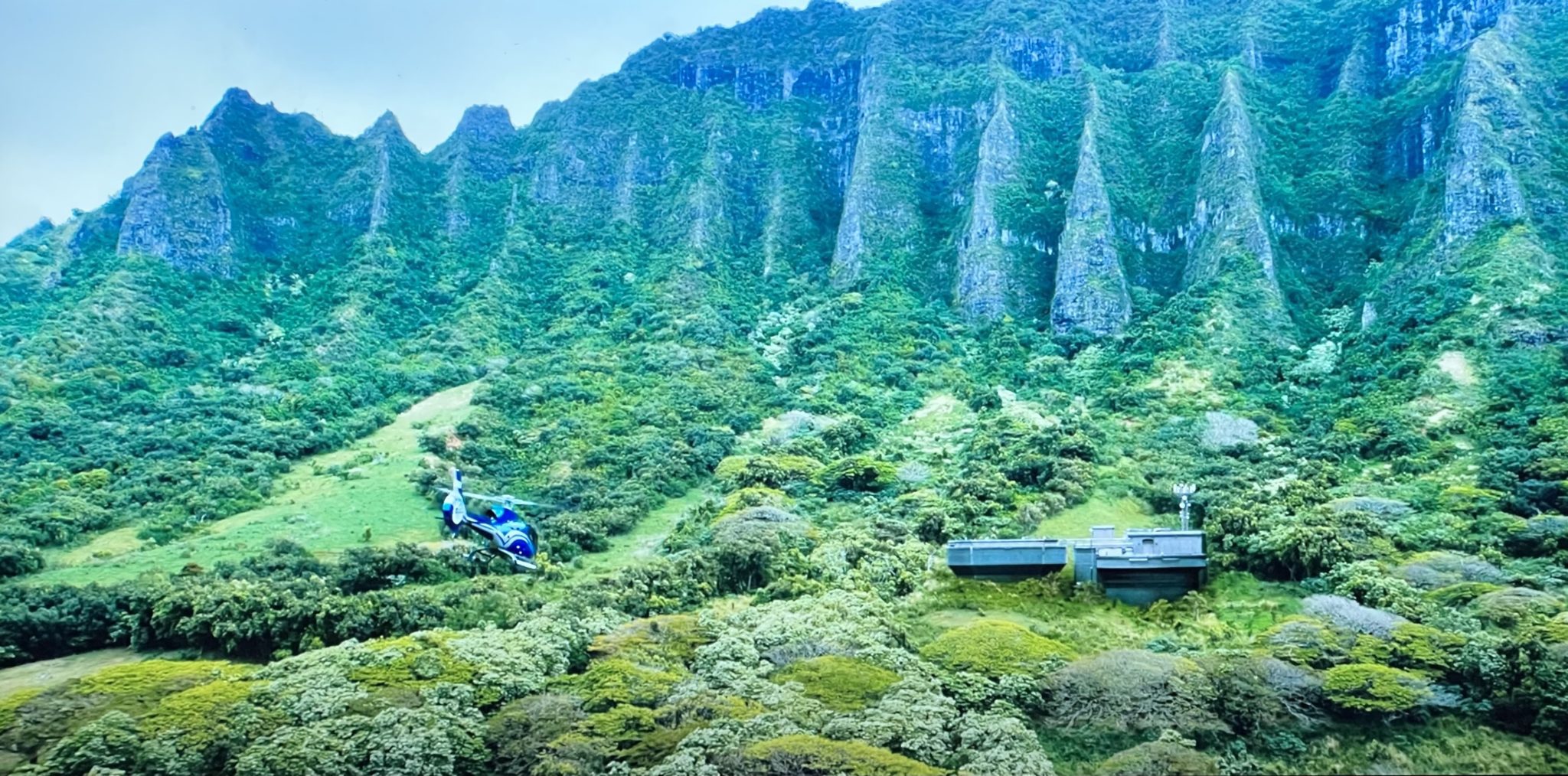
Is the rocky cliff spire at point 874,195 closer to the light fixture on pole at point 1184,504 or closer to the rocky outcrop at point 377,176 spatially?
the rocky outcrop at point 377,176

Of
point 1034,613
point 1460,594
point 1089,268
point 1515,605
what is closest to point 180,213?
point 1089,268

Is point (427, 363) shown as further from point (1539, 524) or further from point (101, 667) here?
point (1539, 524)

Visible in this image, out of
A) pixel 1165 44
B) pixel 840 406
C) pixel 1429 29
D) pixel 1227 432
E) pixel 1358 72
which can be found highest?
pixel 1165 44

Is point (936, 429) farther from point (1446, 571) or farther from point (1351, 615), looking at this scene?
point (1351, 615)

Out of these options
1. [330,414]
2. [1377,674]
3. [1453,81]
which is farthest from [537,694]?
[1453,81]

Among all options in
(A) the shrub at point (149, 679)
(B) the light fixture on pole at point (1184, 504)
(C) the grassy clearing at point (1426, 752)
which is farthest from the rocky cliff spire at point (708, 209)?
(C) the grassy clearing at point (1426, 752)

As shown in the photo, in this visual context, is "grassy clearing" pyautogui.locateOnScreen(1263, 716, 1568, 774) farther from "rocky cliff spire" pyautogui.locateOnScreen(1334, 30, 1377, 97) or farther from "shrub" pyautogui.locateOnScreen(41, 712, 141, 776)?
"rocky cliff spire" pyautogui.locateOnScreen(1334, 30, 1377, 97)
